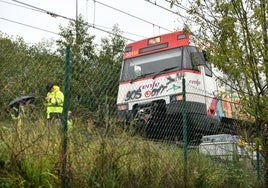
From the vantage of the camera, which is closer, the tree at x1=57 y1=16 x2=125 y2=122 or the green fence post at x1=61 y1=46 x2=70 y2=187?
the green fence post at x1=61 y1=46 x2=70 y2=187

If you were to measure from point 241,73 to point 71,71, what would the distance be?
89.1 inches

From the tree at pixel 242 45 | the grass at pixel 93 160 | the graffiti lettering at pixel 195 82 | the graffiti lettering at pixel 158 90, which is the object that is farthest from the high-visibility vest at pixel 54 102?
the graffiti lettering at pixel 195 82

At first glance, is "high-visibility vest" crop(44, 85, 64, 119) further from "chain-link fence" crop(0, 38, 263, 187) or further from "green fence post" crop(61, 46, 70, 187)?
"green fence post" crop(61, 46, 70, 187)

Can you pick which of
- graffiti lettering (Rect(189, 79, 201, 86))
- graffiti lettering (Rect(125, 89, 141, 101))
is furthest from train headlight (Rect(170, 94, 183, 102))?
graffiti lettering (Rect(125, 89, 141, 101))

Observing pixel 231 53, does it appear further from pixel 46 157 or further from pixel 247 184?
pixel 46 157

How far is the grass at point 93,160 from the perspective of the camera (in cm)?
400

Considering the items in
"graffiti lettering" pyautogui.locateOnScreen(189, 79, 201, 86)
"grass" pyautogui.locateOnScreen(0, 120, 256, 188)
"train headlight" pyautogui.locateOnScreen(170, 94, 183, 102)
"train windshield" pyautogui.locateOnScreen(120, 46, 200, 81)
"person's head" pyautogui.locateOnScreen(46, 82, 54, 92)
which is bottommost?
"grass" pyautogui.locateOnScreen(0, 120, 256, 188)

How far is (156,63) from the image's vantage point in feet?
36.5

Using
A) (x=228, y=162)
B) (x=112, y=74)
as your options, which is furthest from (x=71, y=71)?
(x=228, y=162)

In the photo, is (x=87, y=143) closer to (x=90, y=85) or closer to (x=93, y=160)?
(x=93, y=160)

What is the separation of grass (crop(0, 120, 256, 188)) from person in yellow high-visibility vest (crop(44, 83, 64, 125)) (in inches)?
11.0

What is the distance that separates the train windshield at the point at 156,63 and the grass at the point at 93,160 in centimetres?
465

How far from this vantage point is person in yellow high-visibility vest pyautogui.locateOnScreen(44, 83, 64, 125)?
16.0 ft

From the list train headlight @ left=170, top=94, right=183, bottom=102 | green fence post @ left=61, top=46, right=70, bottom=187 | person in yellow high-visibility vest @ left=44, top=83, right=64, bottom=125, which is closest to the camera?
green fence post @ left=61, top=46, right=70, bottom=187
